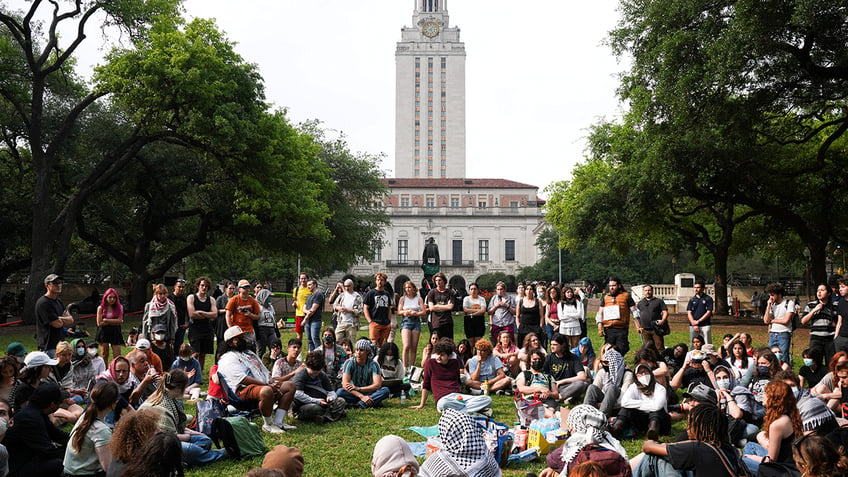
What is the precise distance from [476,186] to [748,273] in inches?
1424

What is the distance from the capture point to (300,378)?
817 centimetres

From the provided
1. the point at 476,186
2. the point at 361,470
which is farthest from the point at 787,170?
the point at 476,186

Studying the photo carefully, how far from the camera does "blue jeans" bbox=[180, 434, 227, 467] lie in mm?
6047

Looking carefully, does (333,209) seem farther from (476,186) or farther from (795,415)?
(476,186)

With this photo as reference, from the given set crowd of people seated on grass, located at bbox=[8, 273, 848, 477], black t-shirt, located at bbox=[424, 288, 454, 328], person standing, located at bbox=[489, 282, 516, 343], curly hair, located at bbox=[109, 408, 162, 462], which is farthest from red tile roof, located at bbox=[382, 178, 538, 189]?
curly hair, located at bbox=[109, 408, 162, 462]

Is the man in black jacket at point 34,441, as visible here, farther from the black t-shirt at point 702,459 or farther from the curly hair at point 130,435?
the black t-shirt at point 702,459

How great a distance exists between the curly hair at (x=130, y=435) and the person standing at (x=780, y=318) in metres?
9.18

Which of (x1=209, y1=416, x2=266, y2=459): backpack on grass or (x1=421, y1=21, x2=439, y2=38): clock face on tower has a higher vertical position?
(x1=421, y1=21, x2=439, y2=38): clock face on tower

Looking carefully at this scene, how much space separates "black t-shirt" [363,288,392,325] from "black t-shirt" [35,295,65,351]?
457cm

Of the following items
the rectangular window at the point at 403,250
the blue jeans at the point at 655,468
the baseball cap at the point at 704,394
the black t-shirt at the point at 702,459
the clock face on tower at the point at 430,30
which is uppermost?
the clock face on tower at the point at 430,30

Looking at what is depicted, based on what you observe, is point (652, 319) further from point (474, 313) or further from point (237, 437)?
point (237, 437)

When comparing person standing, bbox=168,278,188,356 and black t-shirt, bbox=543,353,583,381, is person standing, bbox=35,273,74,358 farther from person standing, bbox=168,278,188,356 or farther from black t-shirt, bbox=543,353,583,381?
black t-shirt, bbox=543,353,583,381

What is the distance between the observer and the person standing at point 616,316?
10867mm

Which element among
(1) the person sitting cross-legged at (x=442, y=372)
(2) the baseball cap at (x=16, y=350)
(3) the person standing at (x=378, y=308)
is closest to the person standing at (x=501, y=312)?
(3) the person standing at (x=378, y=308)
